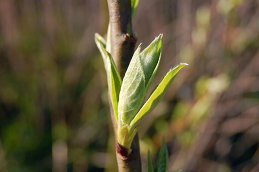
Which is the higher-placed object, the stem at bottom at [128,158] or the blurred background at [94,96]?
the stem at bottom at [128,158]

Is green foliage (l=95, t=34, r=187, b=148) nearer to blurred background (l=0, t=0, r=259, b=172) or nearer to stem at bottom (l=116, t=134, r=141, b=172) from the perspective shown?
stem at bottom (l=116, t=134, r=141, b=172)

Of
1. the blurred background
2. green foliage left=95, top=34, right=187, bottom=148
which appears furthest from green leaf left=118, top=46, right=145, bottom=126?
the blurred background

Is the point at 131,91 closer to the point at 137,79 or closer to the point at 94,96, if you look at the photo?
the point at 137,79

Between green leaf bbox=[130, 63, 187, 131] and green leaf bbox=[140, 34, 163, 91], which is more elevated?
green leaf bbox=[140, 34, 163, 91]

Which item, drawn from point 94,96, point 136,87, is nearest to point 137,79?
point 136,87

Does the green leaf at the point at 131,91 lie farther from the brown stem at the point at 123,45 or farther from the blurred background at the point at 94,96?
the blurred background at the point at 94,96

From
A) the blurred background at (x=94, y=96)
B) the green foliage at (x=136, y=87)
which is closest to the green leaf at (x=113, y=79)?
the green foliage at (x=136, y=87)
